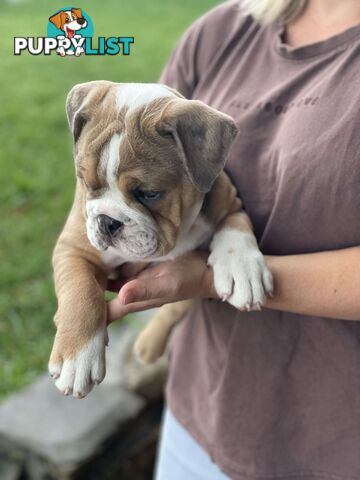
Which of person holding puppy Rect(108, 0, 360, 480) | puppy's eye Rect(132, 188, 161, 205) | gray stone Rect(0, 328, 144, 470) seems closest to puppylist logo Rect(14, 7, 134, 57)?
puppy's eye Rect(132, 188, 161, 205)

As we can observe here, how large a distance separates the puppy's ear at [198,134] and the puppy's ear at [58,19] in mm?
258

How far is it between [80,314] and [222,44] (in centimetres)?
81

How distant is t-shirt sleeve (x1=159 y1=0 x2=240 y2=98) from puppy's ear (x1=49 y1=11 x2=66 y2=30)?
1.70 feet

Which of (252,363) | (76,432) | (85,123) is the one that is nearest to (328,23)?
(85,123)

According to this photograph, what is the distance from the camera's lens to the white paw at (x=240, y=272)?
1469 mm

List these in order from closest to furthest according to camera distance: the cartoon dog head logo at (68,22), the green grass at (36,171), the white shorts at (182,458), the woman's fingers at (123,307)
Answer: the cartoon dog head logo at (68,22) < the woman's fingers at (123,307) < the white shorts at (182,458) < the green grass at (36,171)

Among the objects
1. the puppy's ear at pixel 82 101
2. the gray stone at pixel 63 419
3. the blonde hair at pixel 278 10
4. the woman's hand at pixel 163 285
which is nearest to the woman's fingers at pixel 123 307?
the woman's hand at pixel 163 285

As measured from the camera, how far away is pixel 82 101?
1382 millimetres

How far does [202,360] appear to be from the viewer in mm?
1865

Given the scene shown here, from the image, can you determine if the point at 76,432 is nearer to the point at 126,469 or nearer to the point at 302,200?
the point at 126,469

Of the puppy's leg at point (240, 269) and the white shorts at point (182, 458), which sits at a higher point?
the puppy's leg at point (240, 269)

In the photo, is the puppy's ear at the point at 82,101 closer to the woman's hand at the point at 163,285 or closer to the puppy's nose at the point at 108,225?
the puppy's nose at the point at 108,225

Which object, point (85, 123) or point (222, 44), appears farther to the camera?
point (222, 44)

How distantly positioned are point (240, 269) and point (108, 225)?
30 centimetres
